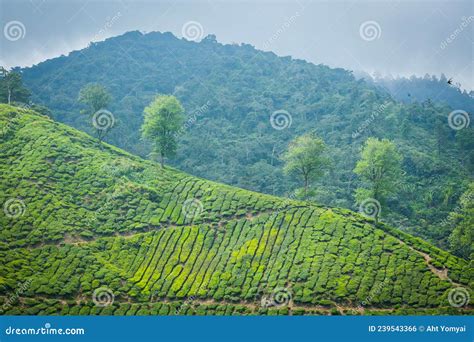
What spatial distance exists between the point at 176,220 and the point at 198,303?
1004 centimetres

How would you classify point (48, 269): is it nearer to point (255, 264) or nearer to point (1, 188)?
point (1, 188)

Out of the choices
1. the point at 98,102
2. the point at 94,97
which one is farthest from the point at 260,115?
the point at 94,97

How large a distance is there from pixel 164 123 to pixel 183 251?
17083 mm

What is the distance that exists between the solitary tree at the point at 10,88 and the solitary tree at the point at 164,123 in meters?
22.9

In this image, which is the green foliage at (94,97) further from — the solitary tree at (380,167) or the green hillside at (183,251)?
the solitary tree at (380,167)

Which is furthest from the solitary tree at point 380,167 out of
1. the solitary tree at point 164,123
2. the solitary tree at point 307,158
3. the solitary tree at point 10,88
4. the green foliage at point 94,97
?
the solitary tree at point 10,88

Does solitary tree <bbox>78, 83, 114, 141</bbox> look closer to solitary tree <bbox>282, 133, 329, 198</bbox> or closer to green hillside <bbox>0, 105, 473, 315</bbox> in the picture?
green hillside <bbox>0, 105, 473, 315</bbox>

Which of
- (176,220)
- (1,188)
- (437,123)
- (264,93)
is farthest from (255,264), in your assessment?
(264,93)

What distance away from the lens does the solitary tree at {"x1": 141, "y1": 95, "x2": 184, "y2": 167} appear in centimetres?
5881

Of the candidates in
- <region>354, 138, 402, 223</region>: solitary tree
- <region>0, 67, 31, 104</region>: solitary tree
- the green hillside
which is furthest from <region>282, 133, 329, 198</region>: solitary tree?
<region>0, 67, 31, 104</region>: solitary tree

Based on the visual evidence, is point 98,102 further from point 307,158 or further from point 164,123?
point 307,158

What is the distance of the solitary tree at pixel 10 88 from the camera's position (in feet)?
235

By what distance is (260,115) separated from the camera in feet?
373

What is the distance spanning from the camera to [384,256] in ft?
148
